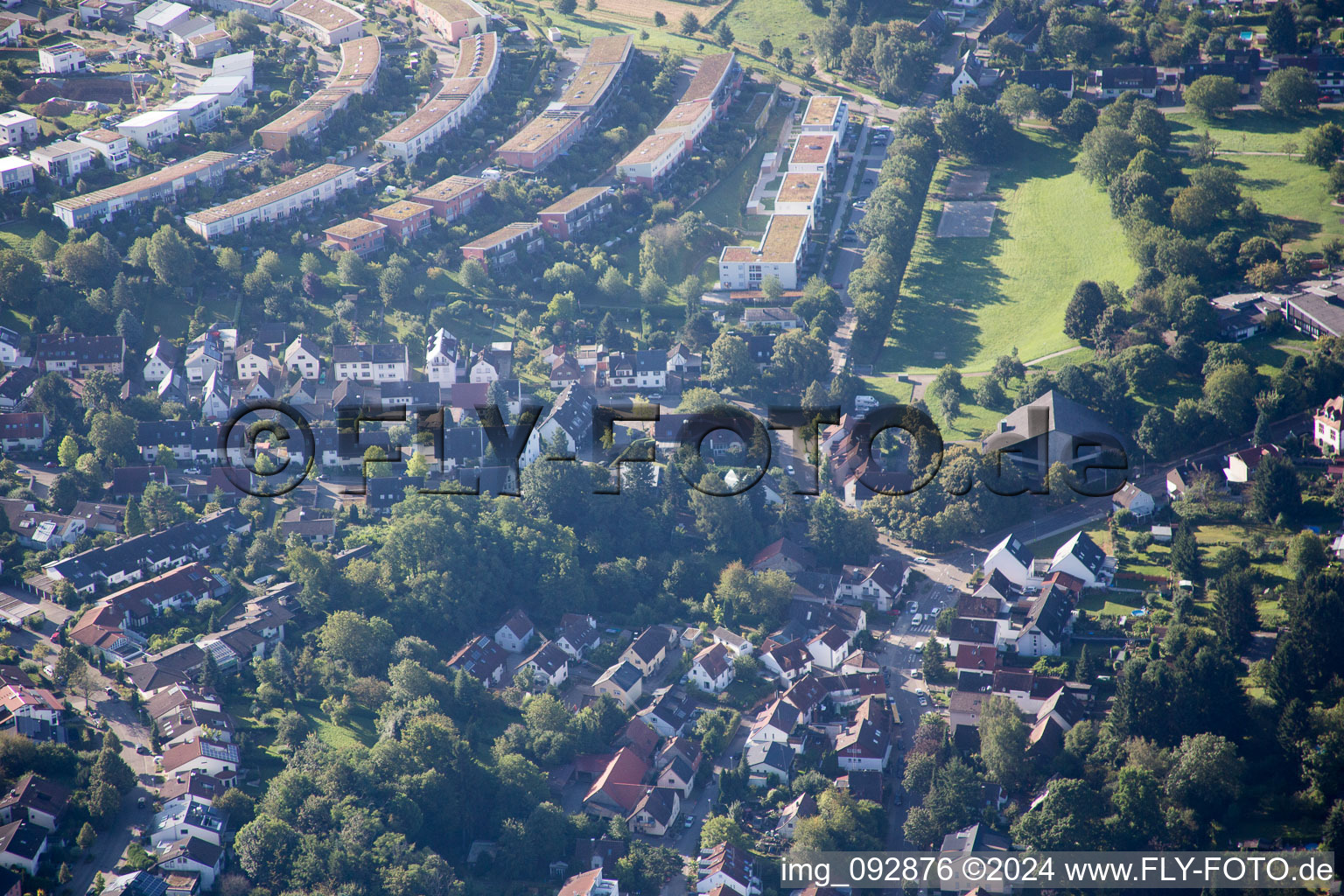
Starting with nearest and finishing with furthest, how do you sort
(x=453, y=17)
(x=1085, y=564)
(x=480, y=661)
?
1. (x=480, y=661)
2. (x=1085, y=564)
3. (x=453, y=17)

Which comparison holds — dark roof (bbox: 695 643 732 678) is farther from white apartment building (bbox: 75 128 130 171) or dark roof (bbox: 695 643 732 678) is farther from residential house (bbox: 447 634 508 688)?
white apartment building (bbox: 75 128 130 171)

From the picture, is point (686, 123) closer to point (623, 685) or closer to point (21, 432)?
point (21, 432)

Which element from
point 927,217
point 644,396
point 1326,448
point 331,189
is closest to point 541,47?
point 331,189

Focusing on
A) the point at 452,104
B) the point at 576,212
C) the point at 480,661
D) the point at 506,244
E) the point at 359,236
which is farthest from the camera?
the point at 452,104

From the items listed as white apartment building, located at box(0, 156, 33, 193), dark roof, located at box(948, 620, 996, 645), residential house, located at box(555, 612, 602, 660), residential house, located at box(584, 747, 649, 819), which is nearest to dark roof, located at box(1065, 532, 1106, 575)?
dark roof, located at box(948, 620, 996, 645)

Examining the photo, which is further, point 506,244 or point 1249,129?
point 1249,129

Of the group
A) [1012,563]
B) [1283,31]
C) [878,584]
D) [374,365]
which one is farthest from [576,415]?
[1283,31]

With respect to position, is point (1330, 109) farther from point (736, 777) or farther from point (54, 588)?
point (54, 588)

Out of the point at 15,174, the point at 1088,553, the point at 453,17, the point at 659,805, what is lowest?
the point at 659,805
